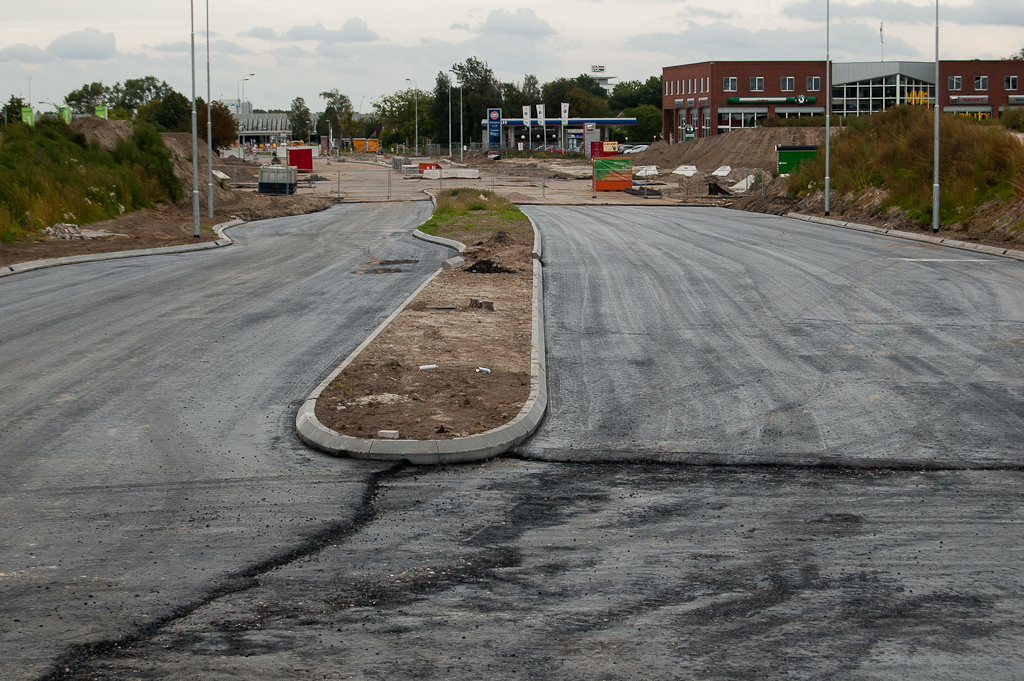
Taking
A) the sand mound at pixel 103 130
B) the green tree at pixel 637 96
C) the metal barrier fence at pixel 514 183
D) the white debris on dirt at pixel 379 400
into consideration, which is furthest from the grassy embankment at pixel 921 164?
the green tree at pixel 637 96

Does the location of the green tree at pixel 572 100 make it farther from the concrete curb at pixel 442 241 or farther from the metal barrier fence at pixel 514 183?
the concrete curb at pixel 442 241

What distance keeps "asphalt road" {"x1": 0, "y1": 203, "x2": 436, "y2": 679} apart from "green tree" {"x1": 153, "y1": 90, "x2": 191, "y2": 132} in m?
72.6

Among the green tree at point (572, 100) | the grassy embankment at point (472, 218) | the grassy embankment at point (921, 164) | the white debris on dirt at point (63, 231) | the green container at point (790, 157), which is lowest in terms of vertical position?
the white debris on dirt at point (63, 231)

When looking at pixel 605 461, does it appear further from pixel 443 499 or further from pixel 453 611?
pixel 453 611

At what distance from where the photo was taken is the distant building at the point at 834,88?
102m

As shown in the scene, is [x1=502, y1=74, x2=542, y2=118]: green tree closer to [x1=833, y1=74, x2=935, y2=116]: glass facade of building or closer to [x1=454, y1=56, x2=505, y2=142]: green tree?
[x1=454, y1=56, x2=505, y2=142]: green tree

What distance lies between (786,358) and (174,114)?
8526 cm

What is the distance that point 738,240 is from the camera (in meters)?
28.8

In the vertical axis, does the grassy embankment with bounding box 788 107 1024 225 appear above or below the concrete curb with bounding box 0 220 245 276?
above

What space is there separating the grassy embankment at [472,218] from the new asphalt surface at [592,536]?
18341 millimetres

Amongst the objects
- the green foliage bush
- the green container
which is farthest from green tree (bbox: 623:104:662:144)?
the green foliage bush

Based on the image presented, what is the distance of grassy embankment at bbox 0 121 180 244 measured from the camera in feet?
98.1

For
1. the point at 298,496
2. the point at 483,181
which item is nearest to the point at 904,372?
the point at 298,496

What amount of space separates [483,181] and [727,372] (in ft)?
222
